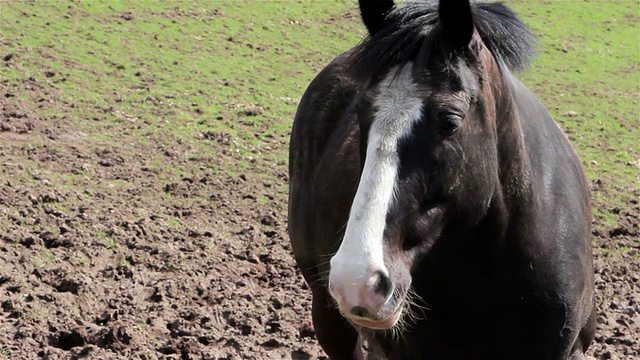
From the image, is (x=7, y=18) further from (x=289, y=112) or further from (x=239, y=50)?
(x=289, y=112)

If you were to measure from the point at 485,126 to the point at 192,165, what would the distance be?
5387 millimetres

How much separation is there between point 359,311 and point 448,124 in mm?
685

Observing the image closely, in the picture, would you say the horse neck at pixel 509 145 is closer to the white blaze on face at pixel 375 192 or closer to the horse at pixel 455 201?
the horse at pixel 455 201

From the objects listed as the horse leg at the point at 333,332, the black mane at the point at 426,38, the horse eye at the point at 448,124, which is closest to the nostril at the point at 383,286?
the horse eye at the point at 448,124

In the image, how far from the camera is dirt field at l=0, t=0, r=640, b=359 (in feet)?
18.4

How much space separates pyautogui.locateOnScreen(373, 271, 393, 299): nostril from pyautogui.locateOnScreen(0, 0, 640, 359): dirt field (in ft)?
9.13

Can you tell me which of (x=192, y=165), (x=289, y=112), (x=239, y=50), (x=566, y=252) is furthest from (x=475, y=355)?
(x=239, y=50)

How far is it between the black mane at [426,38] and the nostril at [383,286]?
74 cm

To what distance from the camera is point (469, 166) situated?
3.14m

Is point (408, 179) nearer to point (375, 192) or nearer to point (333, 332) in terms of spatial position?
point (375, 192)

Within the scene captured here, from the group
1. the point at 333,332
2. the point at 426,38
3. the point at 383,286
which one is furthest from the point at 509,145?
the point at 333,332

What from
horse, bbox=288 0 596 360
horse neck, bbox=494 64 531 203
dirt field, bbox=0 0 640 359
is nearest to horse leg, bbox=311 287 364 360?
horse, bbox=288 0 596 360

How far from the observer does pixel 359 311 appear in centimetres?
281

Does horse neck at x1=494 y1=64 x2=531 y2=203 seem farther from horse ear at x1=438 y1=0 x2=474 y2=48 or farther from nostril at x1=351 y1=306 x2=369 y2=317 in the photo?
nostril at x1=351 y1=306 x2=369 y2=317
